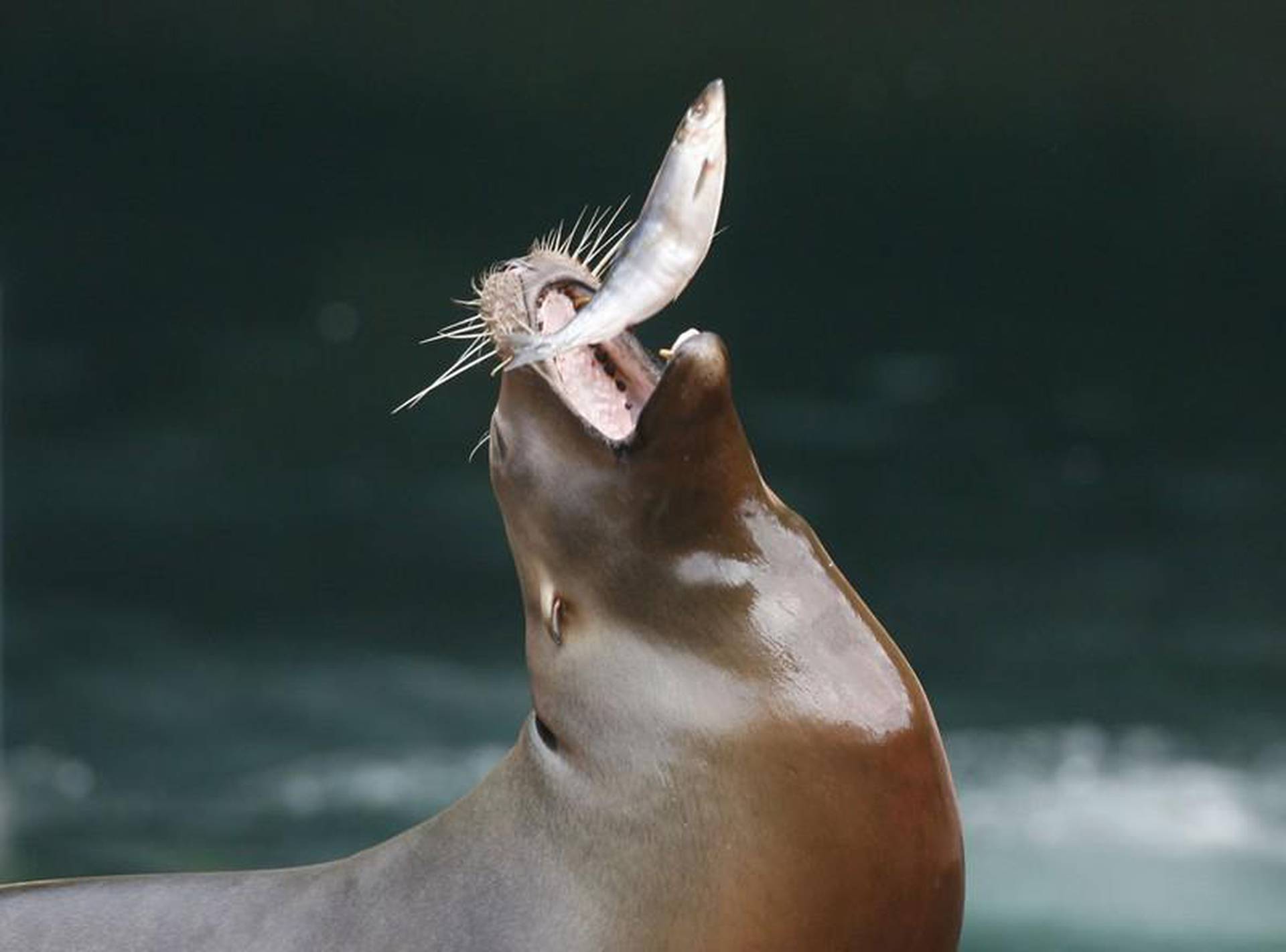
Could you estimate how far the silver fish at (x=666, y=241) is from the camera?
13.8 ft

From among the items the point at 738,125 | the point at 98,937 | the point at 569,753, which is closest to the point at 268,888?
the point at 98,937

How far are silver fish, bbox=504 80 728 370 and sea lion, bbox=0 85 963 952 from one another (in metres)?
0.15

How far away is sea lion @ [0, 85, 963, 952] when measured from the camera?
14.1ft

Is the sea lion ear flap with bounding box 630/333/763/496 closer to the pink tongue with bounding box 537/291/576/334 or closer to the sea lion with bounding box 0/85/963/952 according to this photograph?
the sea lion with bounding box 0/85/963/952

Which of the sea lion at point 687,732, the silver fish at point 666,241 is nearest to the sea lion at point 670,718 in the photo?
the sea lion at point 687,732

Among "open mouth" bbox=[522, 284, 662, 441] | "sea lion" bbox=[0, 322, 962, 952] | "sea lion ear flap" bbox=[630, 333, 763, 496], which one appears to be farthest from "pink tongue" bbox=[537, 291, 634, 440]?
"sea lion ear flap" bbox=[630, 333, 763, 496]

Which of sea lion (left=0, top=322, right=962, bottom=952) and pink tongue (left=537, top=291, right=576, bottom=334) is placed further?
pink tongue (left=537, top=291, right=576, bottom=334)

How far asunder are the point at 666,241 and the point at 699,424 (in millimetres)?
350

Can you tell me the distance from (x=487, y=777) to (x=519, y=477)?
0.67 metres

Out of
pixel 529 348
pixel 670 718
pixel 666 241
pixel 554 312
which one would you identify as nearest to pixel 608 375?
pixel 554 312

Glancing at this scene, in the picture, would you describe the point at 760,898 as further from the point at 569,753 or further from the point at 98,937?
the point at 98,937

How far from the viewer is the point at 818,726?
4312 mm

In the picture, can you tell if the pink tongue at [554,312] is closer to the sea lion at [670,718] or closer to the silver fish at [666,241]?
the sea lion at [670,718]

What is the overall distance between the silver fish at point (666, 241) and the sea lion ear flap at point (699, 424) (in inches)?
4.9
